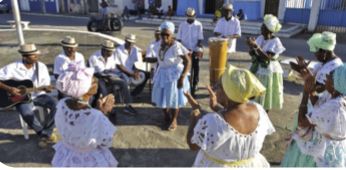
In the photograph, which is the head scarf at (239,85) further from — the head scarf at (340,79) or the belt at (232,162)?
the head scarf at (340,79)

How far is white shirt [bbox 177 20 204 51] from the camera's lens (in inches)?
301

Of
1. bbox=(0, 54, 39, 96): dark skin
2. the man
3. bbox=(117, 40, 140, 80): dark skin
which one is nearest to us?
bbox=(0, 54, 39, 96): dark skin

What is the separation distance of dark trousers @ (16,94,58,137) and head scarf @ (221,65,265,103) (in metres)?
4.01

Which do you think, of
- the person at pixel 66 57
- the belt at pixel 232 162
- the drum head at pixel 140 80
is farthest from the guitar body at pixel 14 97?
the belt at pixel 232 162

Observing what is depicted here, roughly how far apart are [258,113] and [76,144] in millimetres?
1778

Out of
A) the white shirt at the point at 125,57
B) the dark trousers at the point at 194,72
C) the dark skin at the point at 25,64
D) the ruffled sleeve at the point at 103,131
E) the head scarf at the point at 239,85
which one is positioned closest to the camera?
the head scarf at the point at 239,85

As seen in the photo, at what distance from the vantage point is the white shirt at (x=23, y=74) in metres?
5.55

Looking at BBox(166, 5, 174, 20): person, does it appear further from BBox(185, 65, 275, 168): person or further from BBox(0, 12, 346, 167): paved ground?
BBox(185, 65, 275, 168): person

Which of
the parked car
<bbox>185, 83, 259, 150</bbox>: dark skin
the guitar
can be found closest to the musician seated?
the guitar

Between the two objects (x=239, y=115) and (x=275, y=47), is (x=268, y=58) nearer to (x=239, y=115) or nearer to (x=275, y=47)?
(x=275, y=47)

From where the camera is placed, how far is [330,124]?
317 centimetres

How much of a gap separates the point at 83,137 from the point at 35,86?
3.02 metres

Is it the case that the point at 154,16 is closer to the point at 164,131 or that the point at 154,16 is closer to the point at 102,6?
the point at 102,6

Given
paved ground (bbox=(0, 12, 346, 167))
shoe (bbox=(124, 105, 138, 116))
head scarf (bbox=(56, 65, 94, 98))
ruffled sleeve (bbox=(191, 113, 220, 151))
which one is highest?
head scarf (bbox=(56, 65, 94, 98))
